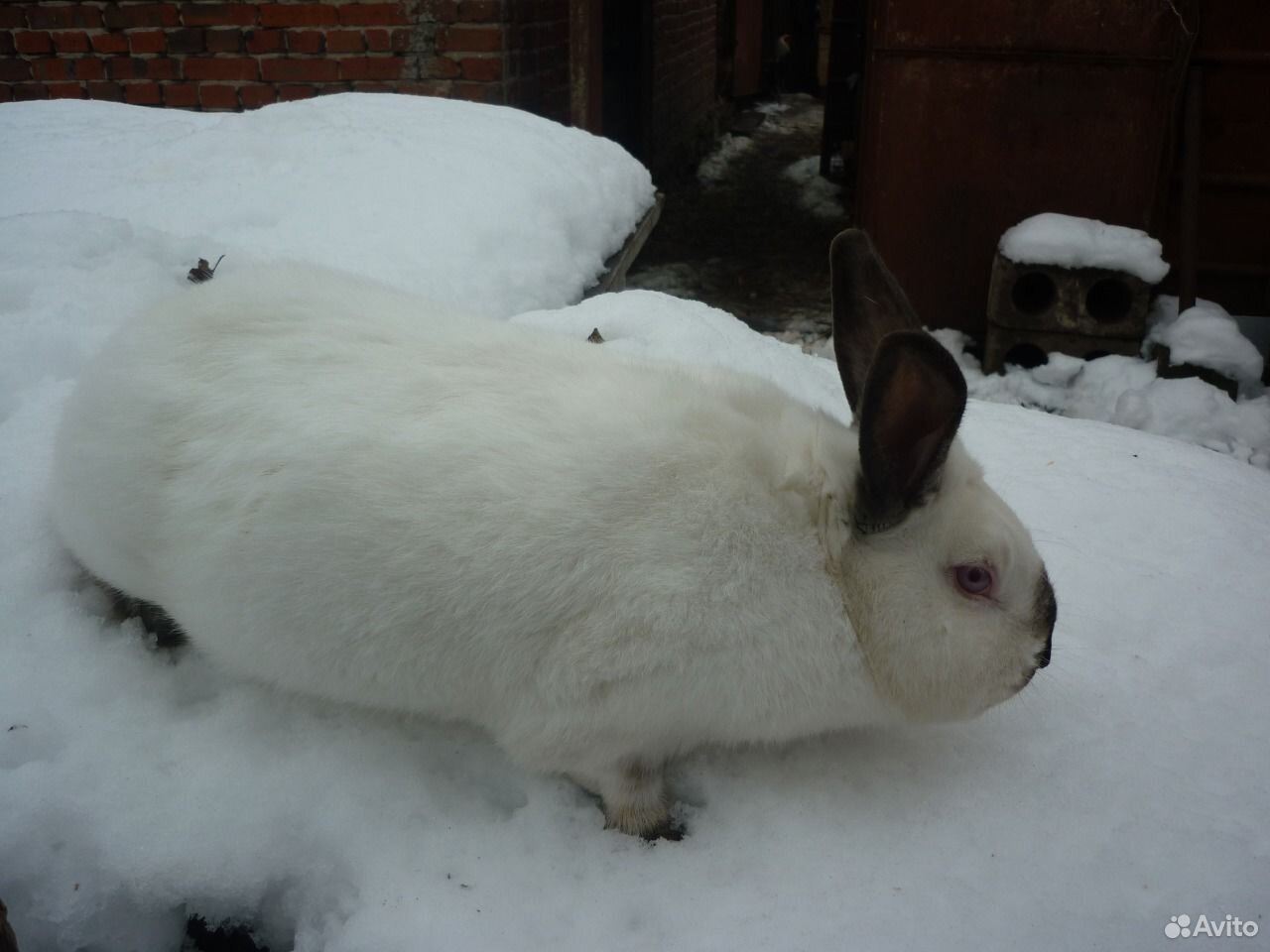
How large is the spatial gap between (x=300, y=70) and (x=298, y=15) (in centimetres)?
26

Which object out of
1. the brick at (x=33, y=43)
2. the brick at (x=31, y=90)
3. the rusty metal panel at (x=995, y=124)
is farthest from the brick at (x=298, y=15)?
the rusty metal panel at (x=995, y=124)

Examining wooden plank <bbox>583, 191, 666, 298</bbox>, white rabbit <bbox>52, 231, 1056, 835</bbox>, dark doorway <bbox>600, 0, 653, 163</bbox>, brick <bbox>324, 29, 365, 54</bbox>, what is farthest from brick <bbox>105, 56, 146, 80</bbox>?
white rabbit <bbox>52, 231, 1056, 835</bbox>

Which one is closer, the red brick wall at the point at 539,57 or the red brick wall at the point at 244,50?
the red brick wall at the point at 244,50

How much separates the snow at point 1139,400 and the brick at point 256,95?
152 inches

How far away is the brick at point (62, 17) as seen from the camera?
5.37 metres

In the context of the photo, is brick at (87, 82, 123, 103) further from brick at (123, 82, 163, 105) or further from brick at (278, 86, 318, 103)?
brick at (278, 86, 318, 103)

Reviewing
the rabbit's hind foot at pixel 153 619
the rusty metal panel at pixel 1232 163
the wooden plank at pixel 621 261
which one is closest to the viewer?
the rabbit's hind foot at pixel 153 619

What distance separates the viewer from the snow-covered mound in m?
3.20

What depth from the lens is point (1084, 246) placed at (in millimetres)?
4676

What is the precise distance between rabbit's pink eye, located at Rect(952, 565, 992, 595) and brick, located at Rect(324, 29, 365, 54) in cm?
463

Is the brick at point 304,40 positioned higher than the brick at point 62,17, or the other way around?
the brick at point 62,17

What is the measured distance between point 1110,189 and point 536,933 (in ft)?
15.4

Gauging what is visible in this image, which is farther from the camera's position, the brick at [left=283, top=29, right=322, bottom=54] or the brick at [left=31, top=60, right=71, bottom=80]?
the brick at [left=31, top=60, right=71, bottom=80]

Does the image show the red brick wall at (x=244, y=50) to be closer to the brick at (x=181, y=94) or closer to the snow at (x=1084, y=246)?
the brick at (x=181, y=94)
